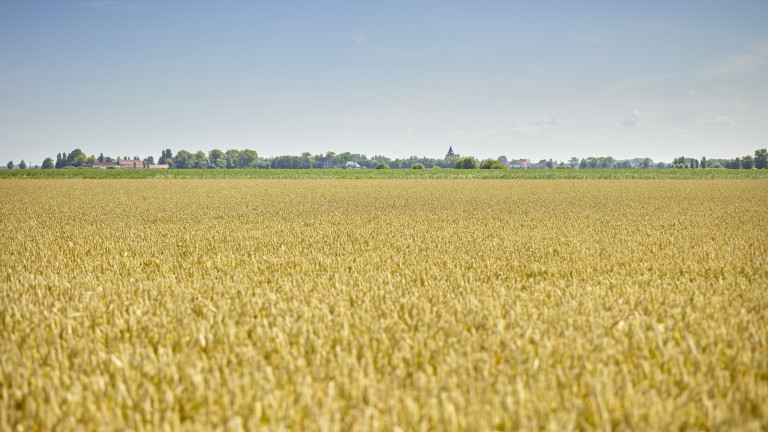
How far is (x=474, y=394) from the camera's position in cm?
258

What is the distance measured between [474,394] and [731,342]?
2.09 m

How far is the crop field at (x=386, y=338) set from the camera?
7.97ft

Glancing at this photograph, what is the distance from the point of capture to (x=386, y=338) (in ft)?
11.3

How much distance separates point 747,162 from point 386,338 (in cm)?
19994

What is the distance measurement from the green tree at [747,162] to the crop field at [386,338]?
188595mm

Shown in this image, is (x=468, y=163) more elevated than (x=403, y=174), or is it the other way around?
(x=468, y=163)

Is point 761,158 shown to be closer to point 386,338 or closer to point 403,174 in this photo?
point 403,174

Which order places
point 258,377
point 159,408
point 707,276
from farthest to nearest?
point 707,276 < point 258,377 < point 159,408

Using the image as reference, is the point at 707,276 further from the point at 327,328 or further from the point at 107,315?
the point at 107,315

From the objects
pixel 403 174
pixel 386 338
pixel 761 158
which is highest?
pixel 761 158

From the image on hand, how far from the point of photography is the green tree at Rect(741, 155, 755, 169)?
15870 centimetres

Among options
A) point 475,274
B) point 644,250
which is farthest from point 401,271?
point 644,250

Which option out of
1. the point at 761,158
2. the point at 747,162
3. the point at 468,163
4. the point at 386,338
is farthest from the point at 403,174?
the point at 747,162

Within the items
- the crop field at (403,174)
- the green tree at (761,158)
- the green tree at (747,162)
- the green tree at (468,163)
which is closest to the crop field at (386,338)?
the crop field at (403,174)
